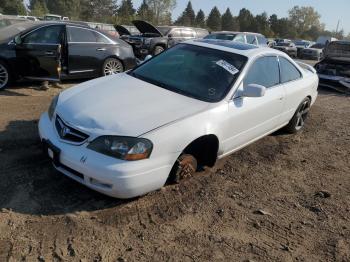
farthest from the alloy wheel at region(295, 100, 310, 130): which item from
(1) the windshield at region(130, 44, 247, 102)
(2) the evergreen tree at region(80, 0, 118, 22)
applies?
(2) the evergreen tree at region(80, 0, 118, 22)

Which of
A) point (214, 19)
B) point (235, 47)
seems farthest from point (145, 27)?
point (214, 19)

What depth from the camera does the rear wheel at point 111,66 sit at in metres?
9.18

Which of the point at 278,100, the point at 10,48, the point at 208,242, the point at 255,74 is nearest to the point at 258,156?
the point at 278,100

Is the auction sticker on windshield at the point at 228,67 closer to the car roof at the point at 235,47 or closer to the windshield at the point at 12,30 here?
the car roof at the point at 235,47

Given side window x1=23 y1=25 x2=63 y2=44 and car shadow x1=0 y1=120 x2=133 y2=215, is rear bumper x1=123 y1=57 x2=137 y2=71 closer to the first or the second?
side window x1=23 y1=25 x2=63 y2=44

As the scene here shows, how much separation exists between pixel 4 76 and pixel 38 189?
179 inches

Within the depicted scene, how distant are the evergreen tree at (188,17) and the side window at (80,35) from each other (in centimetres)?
7556

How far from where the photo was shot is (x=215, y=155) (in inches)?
173

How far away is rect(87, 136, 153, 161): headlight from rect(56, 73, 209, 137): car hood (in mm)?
60

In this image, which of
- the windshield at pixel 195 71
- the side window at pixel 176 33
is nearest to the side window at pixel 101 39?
the windshield at pixel 195 71

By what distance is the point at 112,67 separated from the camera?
9.37m

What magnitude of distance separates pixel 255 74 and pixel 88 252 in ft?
9.97

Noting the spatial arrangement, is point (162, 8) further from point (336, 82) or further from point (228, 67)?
point (228, 67)

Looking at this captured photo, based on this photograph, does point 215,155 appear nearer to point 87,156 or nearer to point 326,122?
point 87,156
